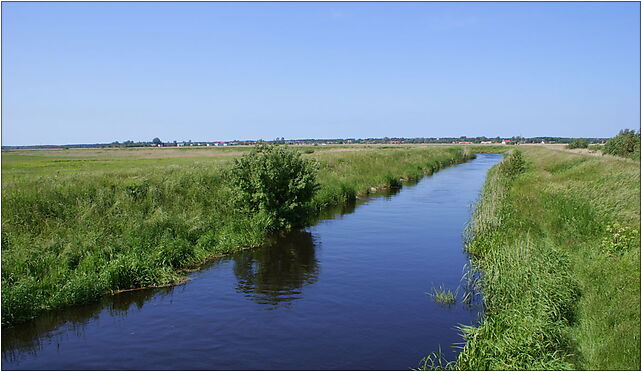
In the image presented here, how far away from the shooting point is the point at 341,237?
22719mm

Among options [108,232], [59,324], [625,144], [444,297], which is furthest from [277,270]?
[625,144]

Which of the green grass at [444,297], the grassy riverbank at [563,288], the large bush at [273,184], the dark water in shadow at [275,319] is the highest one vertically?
the large bush at [273,184]

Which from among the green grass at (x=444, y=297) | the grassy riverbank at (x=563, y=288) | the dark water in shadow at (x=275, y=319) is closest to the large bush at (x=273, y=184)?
the dark water in shadow at (x=275, y=319)

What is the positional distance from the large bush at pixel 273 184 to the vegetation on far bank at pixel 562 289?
894 centimetres

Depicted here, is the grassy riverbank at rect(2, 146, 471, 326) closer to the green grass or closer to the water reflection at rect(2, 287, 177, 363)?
the water reflection at rect(2, 287, 177, 363)

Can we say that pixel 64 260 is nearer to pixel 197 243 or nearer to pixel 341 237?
pixel 197 243

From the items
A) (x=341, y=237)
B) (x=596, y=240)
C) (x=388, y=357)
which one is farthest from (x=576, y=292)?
(x=341, y=237)

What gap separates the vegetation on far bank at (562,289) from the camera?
30.0ft

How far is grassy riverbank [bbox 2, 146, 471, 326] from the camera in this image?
13.7m

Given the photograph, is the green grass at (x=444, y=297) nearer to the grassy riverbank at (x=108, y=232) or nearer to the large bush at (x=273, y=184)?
the grassy riverbank at (x=108, y=232)

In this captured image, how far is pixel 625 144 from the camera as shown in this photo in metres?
51.9

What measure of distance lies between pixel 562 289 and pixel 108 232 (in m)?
15.4

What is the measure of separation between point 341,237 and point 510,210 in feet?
26.2

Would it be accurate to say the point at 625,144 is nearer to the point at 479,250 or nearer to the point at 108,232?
the point at 479,250
